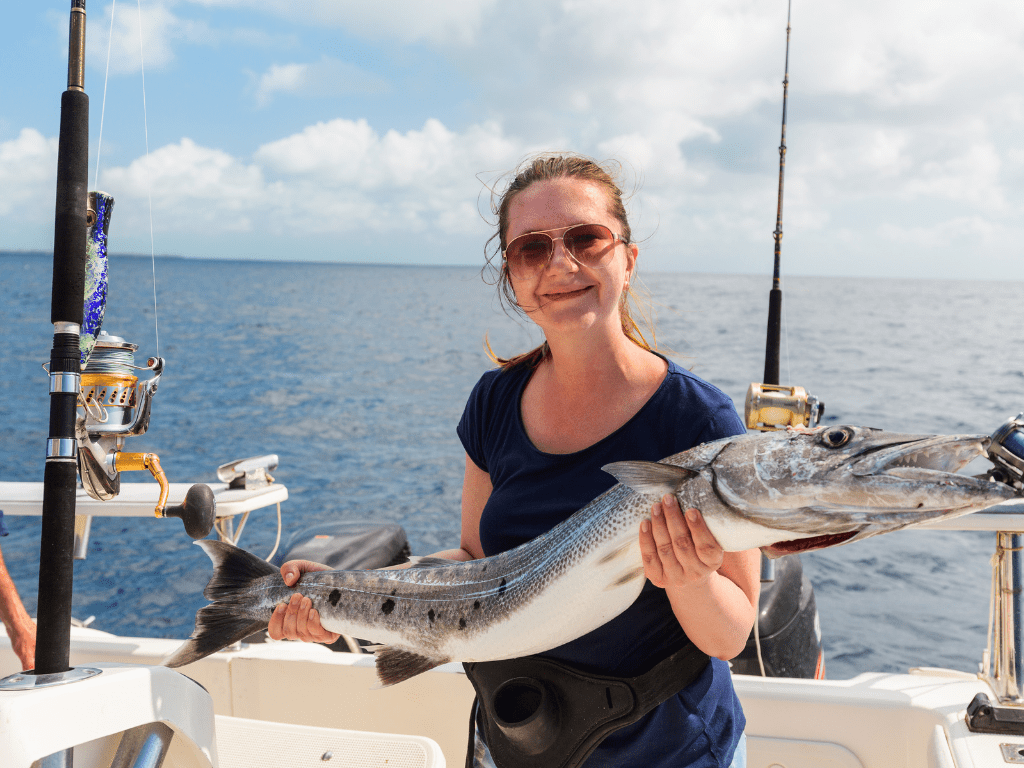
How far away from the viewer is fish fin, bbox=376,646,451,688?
1.90 metres

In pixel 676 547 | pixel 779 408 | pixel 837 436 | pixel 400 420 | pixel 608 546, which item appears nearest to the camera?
pixel 837 436

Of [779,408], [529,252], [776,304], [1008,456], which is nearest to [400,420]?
[776,304]

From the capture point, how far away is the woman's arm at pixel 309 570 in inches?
79.7

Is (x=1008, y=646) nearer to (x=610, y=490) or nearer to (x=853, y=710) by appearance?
(x=853, y=710)

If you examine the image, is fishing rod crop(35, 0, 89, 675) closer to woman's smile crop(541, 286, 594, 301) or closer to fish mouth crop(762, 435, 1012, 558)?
woman's smile crop(541, 286, 594, 301)

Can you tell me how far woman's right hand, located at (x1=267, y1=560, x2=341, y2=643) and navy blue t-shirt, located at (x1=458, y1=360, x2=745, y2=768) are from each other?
62 centimetres

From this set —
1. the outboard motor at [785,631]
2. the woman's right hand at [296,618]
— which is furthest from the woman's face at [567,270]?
the outboard motor at [785,631]

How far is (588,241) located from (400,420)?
581 inches

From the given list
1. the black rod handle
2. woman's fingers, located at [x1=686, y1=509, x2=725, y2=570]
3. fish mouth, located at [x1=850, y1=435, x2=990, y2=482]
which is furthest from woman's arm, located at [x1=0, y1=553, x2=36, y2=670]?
the black rod handle

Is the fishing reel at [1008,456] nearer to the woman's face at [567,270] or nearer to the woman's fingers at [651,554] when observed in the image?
the woman's fingers at [651,554]

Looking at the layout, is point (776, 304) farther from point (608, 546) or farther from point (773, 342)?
point (608, 546)

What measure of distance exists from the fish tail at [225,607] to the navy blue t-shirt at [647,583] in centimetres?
79

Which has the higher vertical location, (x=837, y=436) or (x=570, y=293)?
(x=570, y=293)

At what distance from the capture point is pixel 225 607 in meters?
2.09
